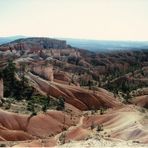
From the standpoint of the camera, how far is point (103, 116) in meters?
65.4

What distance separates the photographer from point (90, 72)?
5320 inches

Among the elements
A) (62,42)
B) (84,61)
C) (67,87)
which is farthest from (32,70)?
(62,42)

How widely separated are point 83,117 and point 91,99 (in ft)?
43.2

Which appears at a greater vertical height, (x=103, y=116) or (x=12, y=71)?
(x=12, y=71)

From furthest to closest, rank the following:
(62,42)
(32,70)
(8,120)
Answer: (62,42)
(32,70)
(8,120)

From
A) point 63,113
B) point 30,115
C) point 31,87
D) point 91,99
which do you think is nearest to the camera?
point 30,115

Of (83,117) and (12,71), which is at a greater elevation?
(12,71)

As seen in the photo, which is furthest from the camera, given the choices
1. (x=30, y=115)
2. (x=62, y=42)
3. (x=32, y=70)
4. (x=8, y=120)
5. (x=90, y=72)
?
(x=62, y=42)

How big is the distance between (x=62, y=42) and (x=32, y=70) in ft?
342

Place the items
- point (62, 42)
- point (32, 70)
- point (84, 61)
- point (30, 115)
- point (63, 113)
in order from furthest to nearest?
point (62, 42) < point (84, 61) < point (32, 70) < point (63, 113) < point (30, 115)

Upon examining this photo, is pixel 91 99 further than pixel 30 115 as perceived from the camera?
Yes

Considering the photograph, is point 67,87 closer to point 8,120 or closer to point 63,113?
point 63,113

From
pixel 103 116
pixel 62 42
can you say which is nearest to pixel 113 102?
pixel 103 116

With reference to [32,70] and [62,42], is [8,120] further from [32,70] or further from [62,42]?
[62,42]
